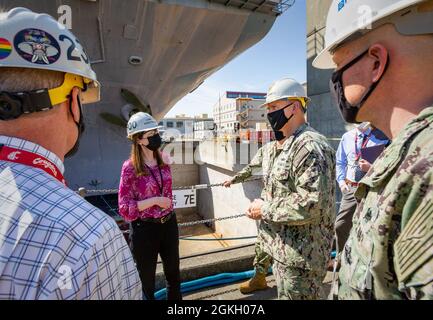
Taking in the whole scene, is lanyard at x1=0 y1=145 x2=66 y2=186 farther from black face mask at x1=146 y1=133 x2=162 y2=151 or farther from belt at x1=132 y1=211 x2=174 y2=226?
black face mask at x1=146 y1=133 x2=162 y2=151

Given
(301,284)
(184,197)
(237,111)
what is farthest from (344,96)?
(237,111)

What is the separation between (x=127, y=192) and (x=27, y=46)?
1.73 meters

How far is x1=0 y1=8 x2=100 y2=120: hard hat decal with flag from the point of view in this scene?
0.90 metres

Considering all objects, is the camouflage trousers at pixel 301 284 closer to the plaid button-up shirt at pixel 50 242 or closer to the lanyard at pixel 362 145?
the plaid button-up shirt at pixel 50 242

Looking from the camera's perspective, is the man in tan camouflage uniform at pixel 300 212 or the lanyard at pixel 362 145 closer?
the man in tan camouflage uniform at pixel 300 212

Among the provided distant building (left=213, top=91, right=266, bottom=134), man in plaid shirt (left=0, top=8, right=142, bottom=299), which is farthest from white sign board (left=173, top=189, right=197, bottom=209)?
distant building (left=213, top=91, right=266, bottom=134)

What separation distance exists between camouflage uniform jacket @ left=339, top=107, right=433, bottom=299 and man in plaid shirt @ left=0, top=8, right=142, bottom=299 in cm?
80

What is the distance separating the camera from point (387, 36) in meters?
0.89

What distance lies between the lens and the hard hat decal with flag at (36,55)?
2.94ft

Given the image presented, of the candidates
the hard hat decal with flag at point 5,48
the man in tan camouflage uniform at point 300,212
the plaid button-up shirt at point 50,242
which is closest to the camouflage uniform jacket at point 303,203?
the man in tan camouflage uniform at point 300,212

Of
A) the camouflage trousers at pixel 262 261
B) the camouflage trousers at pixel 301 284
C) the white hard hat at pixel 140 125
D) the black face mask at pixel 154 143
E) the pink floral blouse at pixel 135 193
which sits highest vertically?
the white hard hat at pixel 140 125

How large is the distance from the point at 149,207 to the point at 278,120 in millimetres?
1419

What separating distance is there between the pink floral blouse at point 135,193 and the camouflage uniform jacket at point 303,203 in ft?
3.63
